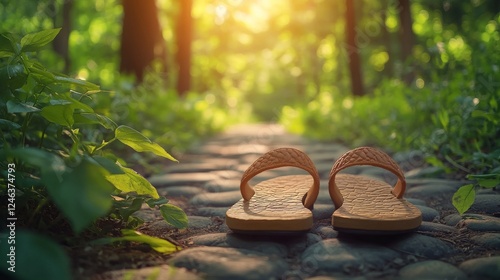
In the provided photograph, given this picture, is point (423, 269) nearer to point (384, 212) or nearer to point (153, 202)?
point (384, 212)

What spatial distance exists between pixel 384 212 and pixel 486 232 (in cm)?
45

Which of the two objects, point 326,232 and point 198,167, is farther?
point 198,167

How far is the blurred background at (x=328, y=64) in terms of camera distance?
12.3 ft

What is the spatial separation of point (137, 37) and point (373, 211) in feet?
21.4

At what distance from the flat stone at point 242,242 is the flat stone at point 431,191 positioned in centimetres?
133

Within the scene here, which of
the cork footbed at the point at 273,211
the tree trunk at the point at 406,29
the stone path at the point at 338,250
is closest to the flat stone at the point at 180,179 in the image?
the stone path at the point at 338,250

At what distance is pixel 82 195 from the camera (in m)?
1.18

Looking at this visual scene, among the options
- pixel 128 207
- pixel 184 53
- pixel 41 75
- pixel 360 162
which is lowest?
pixel 128 207

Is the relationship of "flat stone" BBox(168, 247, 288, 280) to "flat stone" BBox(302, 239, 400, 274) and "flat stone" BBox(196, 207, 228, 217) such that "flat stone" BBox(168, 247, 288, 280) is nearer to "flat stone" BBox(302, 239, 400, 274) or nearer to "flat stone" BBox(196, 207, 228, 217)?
"flat stone" BBox(302, 239, 400, 274)

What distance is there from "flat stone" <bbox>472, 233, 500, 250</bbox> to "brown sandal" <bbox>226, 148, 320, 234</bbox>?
633mm

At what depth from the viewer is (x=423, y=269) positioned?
1.58 meters

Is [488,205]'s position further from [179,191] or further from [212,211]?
[179,191]

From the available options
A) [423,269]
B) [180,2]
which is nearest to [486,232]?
[423,269]

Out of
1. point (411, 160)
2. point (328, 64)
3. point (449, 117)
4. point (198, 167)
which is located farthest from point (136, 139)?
point (328, 64)
